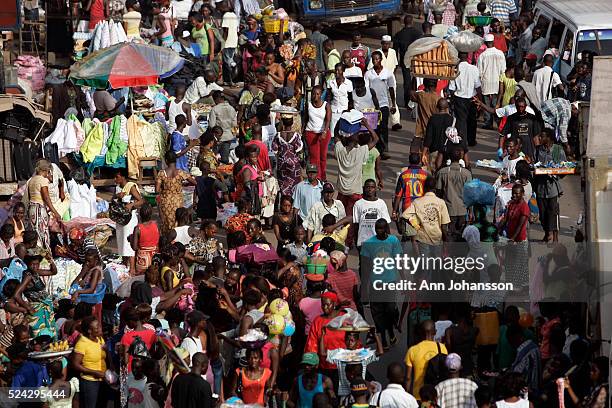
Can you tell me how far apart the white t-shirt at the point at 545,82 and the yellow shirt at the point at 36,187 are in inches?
282

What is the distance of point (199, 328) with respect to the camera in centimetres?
1451

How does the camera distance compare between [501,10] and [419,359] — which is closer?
[419,359]

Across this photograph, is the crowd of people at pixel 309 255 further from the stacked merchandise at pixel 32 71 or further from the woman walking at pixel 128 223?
the stacked merchandise at pixel 32 71

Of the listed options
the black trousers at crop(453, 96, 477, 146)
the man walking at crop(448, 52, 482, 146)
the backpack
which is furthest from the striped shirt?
the backpack

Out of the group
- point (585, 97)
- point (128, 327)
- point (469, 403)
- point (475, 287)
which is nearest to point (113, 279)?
point (128, 327)

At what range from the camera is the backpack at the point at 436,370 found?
14.0 metres

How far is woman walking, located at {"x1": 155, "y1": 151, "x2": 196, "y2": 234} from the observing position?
19094 millimetres

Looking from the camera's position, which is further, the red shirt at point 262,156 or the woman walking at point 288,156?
the woman walking at point 288,156

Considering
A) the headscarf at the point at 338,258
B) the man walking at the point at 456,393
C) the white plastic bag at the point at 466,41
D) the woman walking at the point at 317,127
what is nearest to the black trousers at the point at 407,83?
the white plastic bag at the point at 466,41

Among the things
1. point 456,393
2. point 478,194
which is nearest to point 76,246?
point 478,194

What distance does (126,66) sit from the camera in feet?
73.7

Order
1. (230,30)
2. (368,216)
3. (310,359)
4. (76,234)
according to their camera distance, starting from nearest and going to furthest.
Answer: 1. (310,359)
2. (368,216)
3. (76,234)
4. (230,30)

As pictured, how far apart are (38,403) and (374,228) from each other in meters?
4.55

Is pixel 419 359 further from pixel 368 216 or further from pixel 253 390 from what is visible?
pixel 368 216
